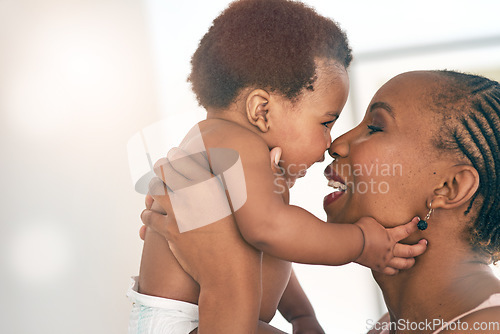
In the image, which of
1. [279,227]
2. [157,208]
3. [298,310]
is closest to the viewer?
[279,227]

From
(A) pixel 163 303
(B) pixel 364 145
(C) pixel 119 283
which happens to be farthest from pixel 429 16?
(A) pixel 163 303

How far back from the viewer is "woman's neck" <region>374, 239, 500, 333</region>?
96 cm

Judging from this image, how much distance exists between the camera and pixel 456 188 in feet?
3.27

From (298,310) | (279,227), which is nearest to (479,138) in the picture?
(279,227)

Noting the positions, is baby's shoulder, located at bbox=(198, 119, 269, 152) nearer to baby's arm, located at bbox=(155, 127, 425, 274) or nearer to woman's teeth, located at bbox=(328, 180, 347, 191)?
baby's arm, located at bbox=(155, 127, 425, 274)

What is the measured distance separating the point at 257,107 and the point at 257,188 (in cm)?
23

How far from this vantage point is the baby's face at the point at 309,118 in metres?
1.10

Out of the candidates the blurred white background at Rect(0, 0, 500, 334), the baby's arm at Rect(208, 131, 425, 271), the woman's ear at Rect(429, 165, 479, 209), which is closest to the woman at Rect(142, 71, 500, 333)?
the woman's ear at Rect(429, 165, 479, 209)

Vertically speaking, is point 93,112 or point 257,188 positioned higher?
point 93,112

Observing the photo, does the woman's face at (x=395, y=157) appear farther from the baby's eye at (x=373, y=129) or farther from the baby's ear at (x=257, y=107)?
the baby's ear at (x=257, y=107)

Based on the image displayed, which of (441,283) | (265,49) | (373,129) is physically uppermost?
(265,49)

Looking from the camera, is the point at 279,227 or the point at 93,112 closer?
the point at 279,227

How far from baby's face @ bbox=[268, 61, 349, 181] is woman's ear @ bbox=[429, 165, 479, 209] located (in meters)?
0.26

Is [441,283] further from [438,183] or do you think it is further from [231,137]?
[231,137]
